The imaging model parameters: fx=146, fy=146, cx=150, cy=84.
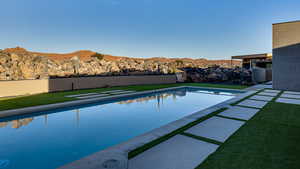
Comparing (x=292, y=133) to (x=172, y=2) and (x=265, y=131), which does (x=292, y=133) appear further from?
(x=172, y=2)

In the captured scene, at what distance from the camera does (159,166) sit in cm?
190

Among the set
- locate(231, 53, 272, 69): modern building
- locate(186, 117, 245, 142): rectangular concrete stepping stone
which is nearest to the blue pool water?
locate(186, 117, 245, 142): rectangular concrete stepping stone

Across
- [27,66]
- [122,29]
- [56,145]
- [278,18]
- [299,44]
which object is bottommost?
[56,145]

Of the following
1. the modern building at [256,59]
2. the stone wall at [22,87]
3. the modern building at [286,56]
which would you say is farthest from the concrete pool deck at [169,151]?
the modern building at [256,59]

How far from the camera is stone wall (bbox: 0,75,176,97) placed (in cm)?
845

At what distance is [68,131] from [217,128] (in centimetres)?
379

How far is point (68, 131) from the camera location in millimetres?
3979

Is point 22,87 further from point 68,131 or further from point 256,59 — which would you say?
point 256,59

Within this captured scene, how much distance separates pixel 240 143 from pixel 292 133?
1302 millimetres

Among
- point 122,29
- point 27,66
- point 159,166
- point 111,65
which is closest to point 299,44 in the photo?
point 159,166

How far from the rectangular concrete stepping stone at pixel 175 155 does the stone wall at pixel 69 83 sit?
32.8 feet

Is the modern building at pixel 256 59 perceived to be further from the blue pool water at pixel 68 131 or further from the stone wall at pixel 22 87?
the stone wall at pixel 22 87

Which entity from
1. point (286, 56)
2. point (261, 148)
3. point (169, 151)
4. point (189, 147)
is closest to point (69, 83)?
point (169, 151)

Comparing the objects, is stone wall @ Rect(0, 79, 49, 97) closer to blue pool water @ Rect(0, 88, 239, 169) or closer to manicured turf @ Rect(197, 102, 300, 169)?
blue pool water @ Rect(0, 88, 239, 169)
